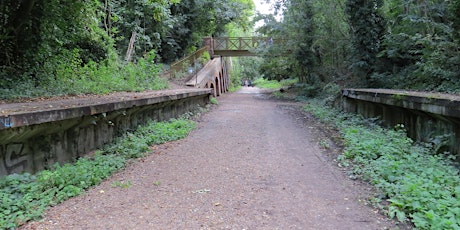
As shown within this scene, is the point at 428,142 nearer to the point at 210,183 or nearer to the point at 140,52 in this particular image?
the point at 210,183

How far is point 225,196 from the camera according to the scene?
14.0ft

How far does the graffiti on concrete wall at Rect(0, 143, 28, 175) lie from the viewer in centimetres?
408

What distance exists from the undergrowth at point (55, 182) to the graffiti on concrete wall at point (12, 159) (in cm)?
16

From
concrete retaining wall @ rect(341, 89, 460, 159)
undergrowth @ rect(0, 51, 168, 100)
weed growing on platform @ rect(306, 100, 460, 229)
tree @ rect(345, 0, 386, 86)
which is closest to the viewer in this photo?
weed growing on platform @ rect(306, 100, 460, 229)

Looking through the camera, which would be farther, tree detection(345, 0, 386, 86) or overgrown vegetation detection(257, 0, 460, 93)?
tree detection(345, 0, 386, 86)

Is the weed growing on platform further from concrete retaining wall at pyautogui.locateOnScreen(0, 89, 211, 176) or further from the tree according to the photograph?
the tree

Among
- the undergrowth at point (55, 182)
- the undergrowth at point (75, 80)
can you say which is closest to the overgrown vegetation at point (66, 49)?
the undergrowth at point (75, 80)

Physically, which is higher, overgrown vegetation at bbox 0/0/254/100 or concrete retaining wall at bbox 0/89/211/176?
overgrown vegetation at bbox 0/0/254/100

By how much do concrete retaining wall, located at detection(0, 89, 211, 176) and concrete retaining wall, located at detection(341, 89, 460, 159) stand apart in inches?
226

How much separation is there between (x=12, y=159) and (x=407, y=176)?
502 centimetres

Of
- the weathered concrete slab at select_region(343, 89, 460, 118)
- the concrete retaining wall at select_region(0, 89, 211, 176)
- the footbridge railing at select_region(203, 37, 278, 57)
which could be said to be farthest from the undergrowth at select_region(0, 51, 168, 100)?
the footbridge railing at select_region(203, 37, 278, 57)

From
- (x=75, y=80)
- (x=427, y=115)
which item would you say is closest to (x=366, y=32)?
(x=427, y=115)

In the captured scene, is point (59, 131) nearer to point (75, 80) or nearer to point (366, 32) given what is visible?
point (75, 80)

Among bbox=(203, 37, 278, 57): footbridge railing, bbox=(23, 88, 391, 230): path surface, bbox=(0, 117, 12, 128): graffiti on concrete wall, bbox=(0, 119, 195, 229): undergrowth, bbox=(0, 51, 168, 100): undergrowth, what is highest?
bbox=(203, 37, 278, 57): footbridge railing
